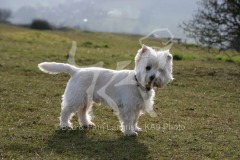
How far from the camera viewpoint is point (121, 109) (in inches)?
383

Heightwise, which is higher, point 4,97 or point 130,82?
point 130,82

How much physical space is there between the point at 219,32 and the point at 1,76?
41.0 ft

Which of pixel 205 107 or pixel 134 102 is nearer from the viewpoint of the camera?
pixel 134 102

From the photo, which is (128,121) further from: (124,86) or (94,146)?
(94,146)

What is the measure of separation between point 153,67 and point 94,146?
1.93 m

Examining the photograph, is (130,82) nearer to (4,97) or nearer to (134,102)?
(134,102)

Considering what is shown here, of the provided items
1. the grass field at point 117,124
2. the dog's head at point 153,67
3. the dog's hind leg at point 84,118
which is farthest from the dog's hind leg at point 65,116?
the dog's head at point 153,67

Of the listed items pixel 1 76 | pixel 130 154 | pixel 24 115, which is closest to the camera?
pixel 130 154

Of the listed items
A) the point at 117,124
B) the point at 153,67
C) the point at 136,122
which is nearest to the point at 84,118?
the point at 117,124

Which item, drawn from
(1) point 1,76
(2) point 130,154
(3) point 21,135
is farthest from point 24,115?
(1) point 1,76

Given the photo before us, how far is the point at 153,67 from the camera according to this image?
359 inches

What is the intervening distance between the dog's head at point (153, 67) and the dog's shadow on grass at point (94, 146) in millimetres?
1271

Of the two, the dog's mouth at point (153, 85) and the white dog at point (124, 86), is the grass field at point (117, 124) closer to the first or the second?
the white dog at point (124, 86)

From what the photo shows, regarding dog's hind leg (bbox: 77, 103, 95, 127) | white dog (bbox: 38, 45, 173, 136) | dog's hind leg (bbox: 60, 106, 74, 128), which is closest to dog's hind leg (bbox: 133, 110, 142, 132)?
white dog (bbox: 38, 45, 173, 136)
